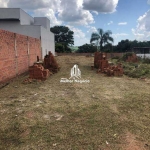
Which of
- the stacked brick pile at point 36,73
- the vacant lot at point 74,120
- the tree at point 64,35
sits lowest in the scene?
the vacant lot at point 74,120

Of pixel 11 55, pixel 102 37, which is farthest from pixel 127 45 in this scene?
pixel 11 55

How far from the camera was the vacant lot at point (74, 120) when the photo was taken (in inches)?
116

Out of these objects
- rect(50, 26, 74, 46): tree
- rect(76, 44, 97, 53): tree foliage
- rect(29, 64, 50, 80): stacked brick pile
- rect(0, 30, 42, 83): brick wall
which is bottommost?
rect(29, 64, 50, 80): stacked brick pile

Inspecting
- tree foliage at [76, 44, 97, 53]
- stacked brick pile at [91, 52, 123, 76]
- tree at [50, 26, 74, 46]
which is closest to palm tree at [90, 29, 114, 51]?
tree foliage at [76, 44, 97, 53]

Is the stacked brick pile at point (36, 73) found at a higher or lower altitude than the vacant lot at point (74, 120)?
higher

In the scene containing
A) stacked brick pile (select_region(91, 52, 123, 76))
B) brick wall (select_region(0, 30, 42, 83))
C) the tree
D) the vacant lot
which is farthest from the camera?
the tree

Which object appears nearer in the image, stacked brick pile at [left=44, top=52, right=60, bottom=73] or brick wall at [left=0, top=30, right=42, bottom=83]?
brick wall at [left=0, top=30, right=42, bottom=83]

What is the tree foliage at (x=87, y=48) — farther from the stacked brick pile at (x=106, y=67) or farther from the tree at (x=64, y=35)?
the stacked brick pile at (x=106, y=67)

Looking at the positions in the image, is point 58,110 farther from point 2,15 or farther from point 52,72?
point 2,15

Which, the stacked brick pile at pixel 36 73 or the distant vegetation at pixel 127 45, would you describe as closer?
the stacked brick pile at pixel 36 73

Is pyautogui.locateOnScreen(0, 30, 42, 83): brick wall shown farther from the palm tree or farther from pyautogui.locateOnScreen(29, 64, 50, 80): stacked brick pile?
the palm tree

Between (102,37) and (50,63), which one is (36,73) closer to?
(50,63)

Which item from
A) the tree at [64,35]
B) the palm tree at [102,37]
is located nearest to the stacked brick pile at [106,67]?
the palm tree at [102,37]

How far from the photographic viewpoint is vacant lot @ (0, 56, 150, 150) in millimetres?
2949
